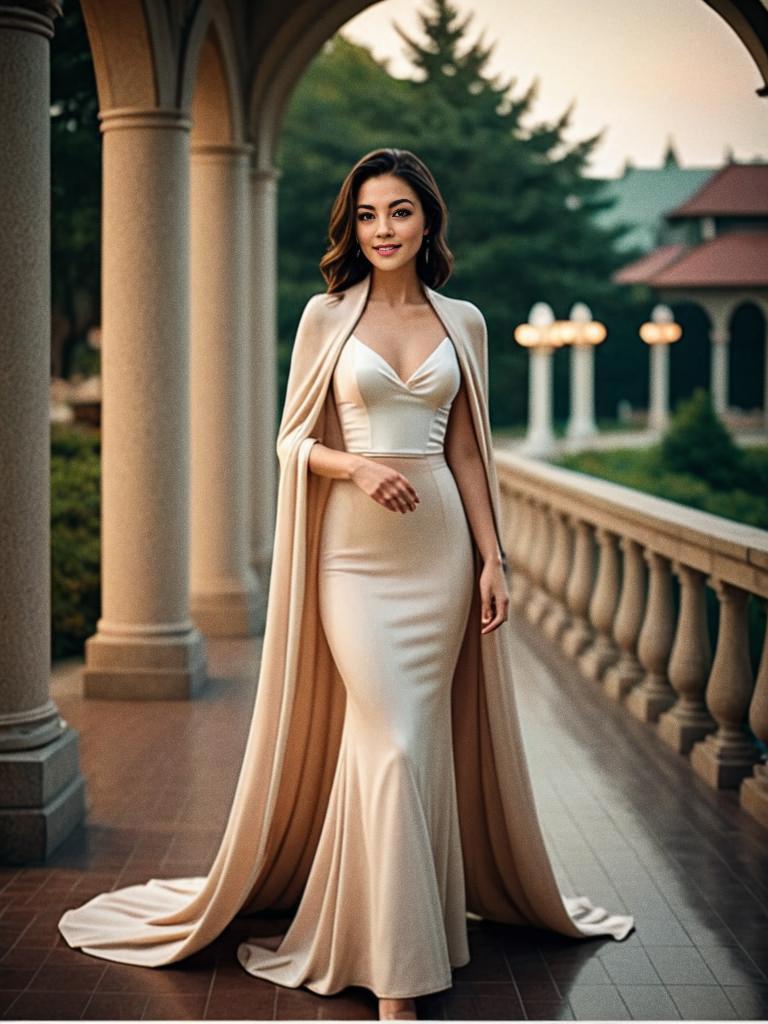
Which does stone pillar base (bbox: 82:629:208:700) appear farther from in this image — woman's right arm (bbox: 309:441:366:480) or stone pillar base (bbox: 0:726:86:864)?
woman's right arm (bbox: 309:441:366:480)


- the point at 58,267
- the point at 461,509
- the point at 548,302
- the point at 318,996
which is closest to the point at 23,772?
the point at 318,996

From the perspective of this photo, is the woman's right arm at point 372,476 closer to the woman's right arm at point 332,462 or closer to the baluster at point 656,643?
the woman's right arm at point 332,462

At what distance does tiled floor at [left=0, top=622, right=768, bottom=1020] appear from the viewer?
179 inches

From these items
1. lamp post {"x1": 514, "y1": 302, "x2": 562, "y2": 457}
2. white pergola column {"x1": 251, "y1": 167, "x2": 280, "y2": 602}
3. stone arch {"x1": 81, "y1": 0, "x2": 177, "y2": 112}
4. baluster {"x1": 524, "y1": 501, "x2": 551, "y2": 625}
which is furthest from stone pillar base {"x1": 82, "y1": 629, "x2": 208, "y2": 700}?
lamp post {"x1": 514, "y1": 302, "x2": 562, "y2": 457}

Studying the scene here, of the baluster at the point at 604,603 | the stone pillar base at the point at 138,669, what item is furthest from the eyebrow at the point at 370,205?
the baluster at the point at 604,603

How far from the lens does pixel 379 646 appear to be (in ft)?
15.0

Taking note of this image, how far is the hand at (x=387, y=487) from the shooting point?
4.38 meters

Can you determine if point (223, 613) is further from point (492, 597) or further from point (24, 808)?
point (492, 597)

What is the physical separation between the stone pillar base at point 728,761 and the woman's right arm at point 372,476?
333 cm

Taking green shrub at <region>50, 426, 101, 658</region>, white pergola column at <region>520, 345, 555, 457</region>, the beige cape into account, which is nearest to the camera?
the beige cape

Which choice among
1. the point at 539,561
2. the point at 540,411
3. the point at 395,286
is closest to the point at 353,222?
the point at 395,286

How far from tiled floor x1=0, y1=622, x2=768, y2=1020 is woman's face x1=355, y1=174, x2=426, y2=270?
2.23 metres

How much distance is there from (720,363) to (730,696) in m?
41.2

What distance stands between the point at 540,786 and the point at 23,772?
2582 millimetres
